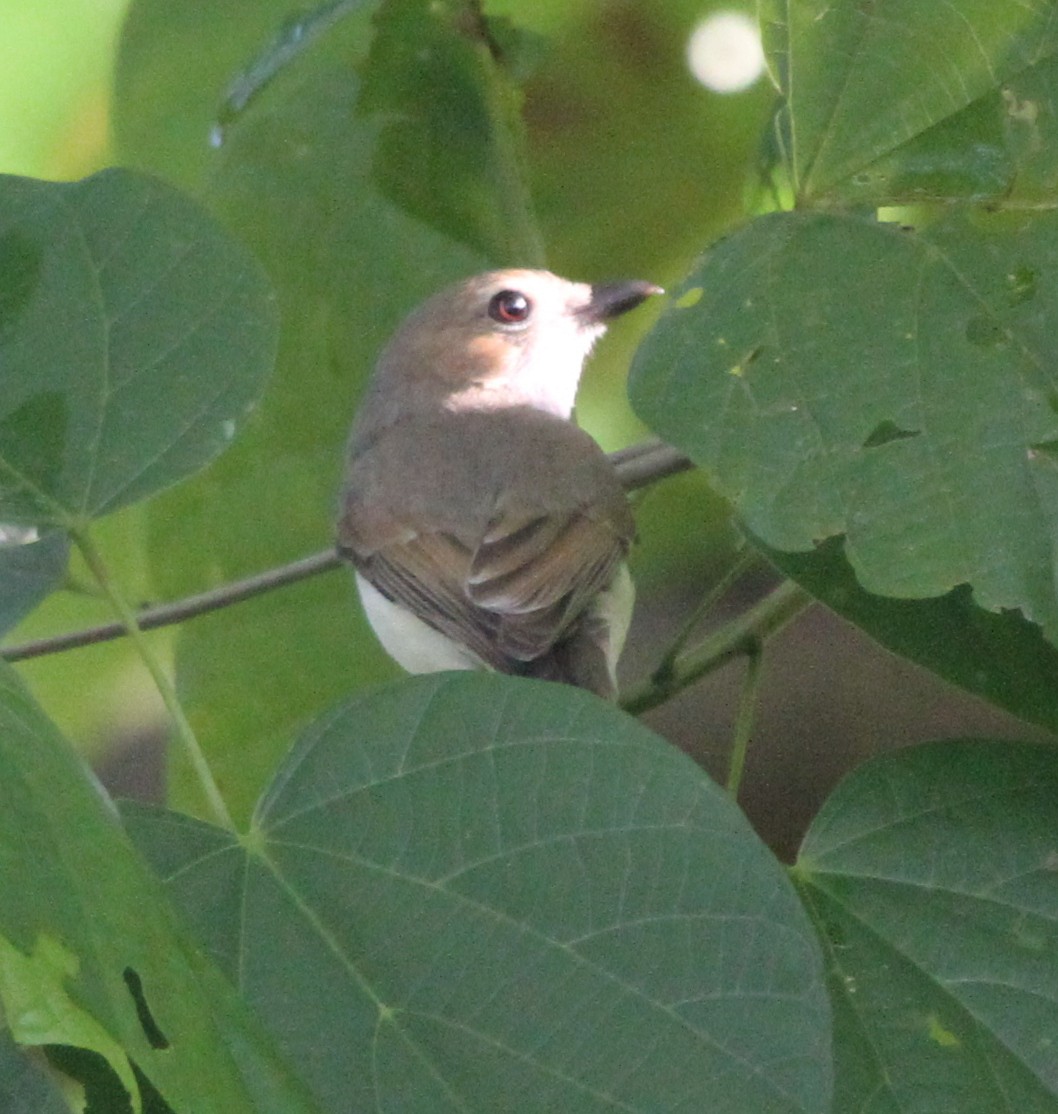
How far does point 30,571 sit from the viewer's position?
2.24 meters

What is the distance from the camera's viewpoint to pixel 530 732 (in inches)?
69.1

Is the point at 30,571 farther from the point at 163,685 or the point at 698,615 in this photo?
the point at 698,615

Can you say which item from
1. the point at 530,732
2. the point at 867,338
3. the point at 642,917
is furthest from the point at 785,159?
the point at 642,917

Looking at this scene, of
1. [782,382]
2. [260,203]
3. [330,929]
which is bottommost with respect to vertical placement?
[330,929]

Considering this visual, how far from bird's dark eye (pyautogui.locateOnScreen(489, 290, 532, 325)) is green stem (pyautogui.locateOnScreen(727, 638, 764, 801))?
154 centimetres

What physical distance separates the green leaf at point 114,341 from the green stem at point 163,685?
0.09 metres

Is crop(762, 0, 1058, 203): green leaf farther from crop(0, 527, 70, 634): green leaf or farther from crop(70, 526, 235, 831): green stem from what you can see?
crop(0, 527, 70, 634): green leaf

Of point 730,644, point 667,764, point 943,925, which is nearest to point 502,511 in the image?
point 730,644

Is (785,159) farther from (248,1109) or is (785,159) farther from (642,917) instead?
(248,1109)

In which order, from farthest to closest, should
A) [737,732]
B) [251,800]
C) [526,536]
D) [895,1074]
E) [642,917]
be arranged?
[526,536] → [251,800] → [737,732] → [895,1074] → [642,917]

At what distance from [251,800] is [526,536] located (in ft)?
2.32

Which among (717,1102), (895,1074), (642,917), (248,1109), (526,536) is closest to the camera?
(248,1109)

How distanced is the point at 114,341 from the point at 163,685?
19.9 inches

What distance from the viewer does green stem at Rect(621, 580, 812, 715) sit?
2295 mm
